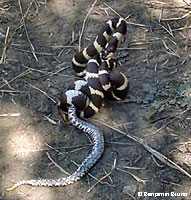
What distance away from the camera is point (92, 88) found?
3402mm

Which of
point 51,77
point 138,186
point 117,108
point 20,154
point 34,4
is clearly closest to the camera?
point 138,186

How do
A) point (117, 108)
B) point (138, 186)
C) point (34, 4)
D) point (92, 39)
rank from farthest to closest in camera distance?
point (34, 4)
point (92, 39)
point (117, 108)
point (138, 186)

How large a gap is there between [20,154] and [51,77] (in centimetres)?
78

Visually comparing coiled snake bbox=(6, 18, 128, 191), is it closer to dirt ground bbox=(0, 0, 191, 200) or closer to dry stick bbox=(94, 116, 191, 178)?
dirt ground bbox=(0, 0, 191, 200)

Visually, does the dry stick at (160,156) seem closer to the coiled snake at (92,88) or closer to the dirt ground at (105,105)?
the dirt ground at (105,105)

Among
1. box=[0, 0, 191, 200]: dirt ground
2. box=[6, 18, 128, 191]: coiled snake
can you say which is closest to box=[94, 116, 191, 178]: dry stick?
box=[0, 0, 191, 200]: dirt ground

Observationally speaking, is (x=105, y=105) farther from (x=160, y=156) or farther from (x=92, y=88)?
(x=160, y=156)

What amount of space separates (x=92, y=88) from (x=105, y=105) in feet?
0.50

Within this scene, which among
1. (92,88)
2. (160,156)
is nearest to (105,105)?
(92,88)

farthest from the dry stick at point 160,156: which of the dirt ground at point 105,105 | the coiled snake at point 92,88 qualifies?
the coiled snake at point 92,88

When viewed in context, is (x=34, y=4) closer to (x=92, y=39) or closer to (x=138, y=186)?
(x=92, y=39)

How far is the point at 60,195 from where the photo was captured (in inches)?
113

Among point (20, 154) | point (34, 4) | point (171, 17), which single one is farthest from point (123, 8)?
point (20, 154)

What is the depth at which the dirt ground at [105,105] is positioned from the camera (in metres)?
2.91
